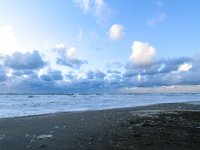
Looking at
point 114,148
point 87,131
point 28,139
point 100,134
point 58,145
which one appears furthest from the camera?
point 87,131

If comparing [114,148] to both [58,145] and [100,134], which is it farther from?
[100,134]

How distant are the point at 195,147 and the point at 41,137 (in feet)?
23.7

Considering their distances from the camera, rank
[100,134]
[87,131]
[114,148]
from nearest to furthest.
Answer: [114,148] < [100,134] < [87,131]

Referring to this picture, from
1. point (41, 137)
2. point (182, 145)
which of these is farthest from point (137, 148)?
point (41, 137)

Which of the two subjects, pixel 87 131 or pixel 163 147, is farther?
pixel 87 131

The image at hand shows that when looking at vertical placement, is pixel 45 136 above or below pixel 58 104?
below

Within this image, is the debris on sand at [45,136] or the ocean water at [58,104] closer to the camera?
the debris on sand at [45,136]

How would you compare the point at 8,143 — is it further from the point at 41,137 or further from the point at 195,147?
the point at 195,147

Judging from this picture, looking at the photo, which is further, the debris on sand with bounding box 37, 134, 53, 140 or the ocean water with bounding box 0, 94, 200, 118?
the ocean water with bounding box 0, 94, 200, 118

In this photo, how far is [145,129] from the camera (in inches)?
725

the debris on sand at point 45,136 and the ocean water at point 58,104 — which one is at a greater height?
the ocean water at point 58,104

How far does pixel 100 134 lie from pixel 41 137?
3.01m

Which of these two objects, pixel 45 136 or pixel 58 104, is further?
pixel 58 104

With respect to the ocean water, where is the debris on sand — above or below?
below
